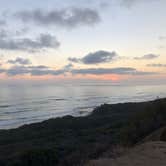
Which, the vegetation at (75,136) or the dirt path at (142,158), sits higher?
the dirt path at (142,158)

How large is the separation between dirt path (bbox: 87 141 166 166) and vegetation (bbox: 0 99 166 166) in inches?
62.6

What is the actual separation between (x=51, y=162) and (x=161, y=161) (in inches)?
319

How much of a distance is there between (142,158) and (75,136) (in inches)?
932

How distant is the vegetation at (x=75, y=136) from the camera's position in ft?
50.1

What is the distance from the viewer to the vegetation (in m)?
15.3

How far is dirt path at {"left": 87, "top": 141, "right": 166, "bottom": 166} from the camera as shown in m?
8.05

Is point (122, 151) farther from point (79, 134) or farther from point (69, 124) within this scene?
point (69, 124)

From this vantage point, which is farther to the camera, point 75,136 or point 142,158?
point 75,136

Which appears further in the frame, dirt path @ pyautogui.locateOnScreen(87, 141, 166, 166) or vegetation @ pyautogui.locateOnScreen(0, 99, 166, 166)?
vegetation @ pyautogui.locateOnScreen(0, 99, 166, 166)

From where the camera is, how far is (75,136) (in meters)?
31.8

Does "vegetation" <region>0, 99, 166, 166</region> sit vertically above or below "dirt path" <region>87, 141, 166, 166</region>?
below

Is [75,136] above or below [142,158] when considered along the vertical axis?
below

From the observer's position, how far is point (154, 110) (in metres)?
20.4

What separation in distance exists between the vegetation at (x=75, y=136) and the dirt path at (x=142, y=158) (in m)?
1.59
